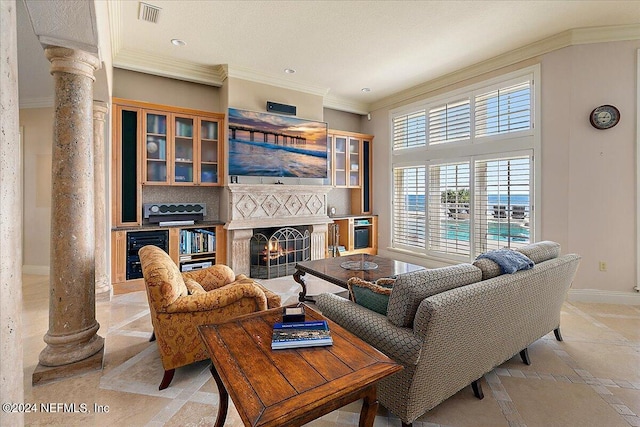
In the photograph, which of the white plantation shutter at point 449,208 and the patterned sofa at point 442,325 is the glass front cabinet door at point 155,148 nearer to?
the patterned sofa at point 442,325

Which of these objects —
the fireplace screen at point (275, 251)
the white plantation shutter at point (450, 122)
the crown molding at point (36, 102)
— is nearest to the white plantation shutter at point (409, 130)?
the white plantation shutter at point (450, 122)

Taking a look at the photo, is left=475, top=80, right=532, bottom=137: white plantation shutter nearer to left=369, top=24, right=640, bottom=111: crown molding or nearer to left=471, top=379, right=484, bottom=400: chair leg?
left=369, top=24, right=640, bottom=111: crown molding

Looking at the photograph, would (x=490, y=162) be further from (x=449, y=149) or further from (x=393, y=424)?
(x=393, y=424)

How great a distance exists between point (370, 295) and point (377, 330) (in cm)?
29

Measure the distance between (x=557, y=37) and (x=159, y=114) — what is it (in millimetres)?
5050

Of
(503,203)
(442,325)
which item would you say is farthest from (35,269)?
(503,203)

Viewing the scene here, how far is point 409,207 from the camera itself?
5633 mm

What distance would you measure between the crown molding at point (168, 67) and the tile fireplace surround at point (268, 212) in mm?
1667

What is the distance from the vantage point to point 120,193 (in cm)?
400

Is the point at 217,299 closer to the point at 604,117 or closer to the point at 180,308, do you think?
the point at 180,308

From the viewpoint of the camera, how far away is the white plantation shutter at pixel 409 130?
535cm

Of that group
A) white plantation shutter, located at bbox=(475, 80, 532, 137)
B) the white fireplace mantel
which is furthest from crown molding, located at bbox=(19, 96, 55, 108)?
white plantation shutter, located at bbox=(475, 80, 532, 137)

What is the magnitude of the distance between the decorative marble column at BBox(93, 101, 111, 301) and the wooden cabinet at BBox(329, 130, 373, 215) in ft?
11.5

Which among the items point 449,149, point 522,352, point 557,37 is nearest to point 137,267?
point 522,352
